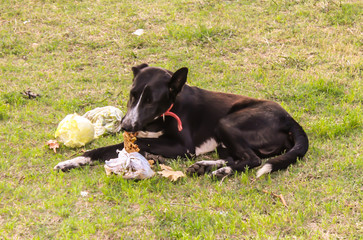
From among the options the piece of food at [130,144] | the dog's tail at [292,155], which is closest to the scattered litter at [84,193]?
the piece of food at [130,144]

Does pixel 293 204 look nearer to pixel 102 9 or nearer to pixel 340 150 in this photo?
pixel 340 150

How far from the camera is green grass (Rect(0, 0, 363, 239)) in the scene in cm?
421

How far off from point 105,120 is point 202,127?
1.26 metres

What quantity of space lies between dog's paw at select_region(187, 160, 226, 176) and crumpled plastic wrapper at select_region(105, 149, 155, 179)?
411 millimetres

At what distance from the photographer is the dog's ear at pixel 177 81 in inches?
205

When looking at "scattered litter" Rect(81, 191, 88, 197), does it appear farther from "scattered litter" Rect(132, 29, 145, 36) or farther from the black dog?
"scattered litter" Rect(132, 29, 145, 36)

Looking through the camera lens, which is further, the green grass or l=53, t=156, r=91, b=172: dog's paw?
l=53, t=156, r=91, b=172: dog's paw

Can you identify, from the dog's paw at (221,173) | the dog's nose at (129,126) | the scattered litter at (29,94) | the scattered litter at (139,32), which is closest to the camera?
the dog's paw at (221,173)

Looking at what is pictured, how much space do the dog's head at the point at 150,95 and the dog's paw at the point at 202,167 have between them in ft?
2.26

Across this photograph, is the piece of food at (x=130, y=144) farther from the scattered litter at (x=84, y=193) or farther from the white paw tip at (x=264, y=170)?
the white paw tip at (x=264, y=170)

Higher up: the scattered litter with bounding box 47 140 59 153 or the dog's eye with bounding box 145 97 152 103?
the dog's eye with bounding box 145 97 152 103

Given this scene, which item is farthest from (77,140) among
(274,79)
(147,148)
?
(274,79)


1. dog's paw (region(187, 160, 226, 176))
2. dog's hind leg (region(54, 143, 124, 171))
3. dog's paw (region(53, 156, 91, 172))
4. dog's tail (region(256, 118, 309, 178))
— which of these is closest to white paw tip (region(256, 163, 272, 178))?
dog's tail (region(256, 118, 309, 178))

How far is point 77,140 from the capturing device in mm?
5613
